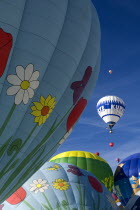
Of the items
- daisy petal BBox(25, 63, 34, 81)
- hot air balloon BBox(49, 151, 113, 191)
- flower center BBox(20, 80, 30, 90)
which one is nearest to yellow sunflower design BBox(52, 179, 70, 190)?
flower center BBox(20, 80, 30, 90)

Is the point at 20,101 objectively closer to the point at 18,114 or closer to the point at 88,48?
the point at 18,114

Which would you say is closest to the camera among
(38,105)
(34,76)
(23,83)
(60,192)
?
(23,83)

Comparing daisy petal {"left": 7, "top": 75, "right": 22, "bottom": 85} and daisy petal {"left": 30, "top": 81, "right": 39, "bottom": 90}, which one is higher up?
daisy petal {"left": 30, "top": 81, "right": 39, "bottom": 90}

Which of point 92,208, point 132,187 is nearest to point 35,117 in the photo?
point 92,208

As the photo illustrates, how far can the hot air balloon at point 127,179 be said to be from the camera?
1736 centimetres

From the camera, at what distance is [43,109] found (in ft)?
20.1

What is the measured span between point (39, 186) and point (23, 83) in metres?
3.94

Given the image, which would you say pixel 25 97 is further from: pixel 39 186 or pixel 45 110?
pixel 39 186

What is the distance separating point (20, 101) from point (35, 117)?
55 centimetres

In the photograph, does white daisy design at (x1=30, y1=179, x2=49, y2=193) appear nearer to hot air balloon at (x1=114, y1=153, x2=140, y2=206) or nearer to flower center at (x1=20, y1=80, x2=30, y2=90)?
flower center at (x1=20, y1=80, x2=30, y2=90)

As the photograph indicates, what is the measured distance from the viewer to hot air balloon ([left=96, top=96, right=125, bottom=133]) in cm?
2288

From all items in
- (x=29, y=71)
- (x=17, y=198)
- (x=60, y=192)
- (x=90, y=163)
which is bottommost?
(x=17, y=198)

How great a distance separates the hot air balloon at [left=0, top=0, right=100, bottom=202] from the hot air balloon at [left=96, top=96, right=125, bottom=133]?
15815 millimetres

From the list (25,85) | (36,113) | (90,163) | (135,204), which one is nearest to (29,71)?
(25,85)
